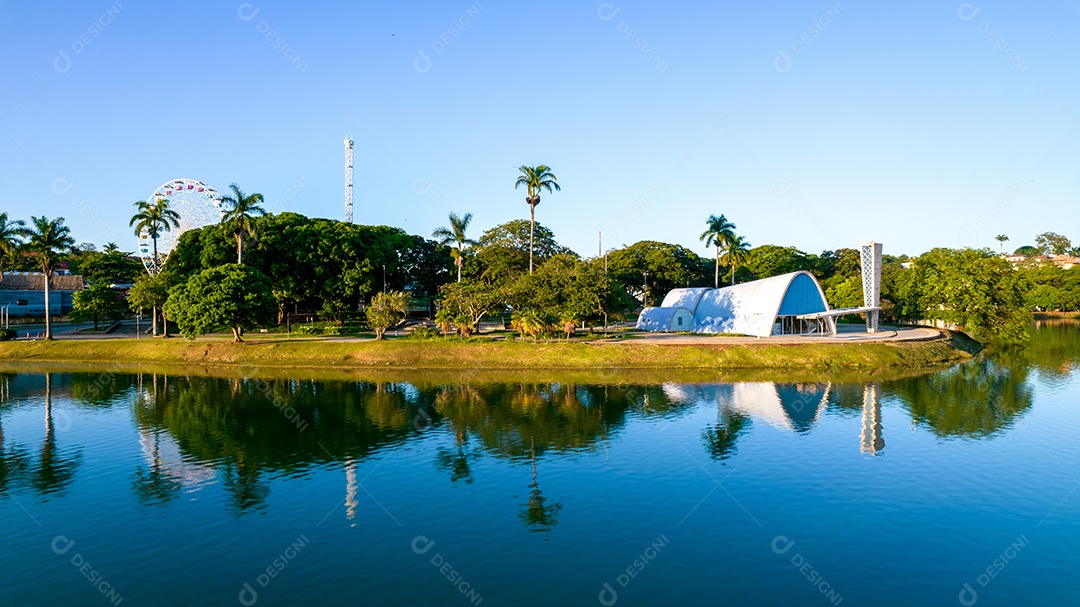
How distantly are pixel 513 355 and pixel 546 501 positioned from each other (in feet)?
131

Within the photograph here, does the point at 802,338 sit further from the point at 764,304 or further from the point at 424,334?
the point at 424,334

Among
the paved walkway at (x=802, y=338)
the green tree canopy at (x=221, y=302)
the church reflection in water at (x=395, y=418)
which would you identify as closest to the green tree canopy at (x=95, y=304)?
the green tree canopy at (x=221, y=302)

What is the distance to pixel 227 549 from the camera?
2266 cm

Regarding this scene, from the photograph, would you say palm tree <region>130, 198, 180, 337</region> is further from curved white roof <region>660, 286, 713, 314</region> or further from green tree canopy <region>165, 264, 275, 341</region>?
curved white roof <region>660, 286, 713, 314</region>

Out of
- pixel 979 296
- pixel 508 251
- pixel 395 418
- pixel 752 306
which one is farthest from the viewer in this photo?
pixel 508 251

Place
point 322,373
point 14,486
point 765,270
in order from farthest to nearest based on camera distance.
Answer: point 765,270 → point 322,373 → point 14,486

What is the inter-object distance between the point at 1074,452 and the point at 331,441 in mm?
39585

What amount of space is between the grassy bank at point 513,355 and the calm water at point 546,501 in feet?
49.2

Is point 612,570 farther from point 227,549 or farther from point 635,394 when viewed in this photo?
point 635,394

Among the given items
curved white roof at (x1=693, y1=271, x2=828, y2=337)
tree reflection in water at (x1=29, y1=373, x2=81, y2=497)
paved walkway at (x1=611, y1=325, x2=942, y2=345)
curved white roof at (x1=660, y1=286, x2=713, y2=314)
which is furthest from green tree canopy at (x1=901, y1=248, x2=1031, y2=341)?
tree reflection in water at (x1=29, y1=373, x2=81, y2=497)

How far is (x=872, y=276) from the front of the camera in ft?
268

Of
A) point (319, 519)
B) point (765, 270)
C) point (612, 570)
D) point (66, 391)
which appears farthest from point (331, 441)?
point (765, 270)

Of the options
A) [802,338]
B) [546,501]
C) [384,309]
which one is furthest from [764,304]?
[546,501]

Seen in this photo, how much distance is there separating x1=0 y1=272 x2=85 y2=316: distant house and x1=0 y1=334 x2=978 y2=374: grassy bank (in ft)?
171
